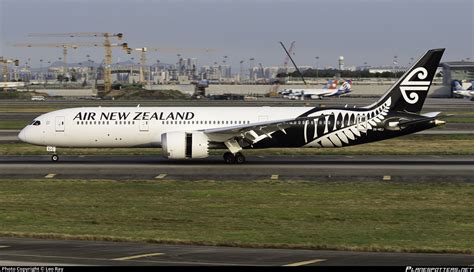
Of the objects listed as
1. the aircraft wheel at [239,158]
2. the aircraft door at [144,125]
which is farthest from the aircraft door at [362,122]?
the aircraft door at [144,125]

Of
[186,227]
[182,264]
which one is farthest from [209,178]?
[182,264]

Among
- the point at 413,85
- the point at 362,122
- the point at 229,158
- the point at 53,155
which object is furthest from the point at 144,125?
the point at 413,85

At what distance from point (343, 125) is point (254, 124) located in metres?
5.52

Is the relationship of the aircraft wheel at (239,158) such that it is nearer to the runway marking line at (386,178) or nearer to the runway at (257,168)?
the runway at (257,168)

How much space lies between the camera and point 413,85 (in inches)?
2008

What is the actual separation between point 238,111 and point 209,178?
8.93m

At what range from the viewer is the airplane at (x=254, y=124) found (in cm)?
5041

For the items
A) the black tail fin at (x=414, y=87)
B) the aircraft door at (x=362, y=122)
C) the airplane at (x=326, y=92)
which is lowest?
the airplane at (x=326, y=92)

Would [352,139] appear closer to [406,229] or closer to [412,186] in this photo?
[412,186]

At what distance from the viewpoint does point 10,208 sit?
34750 mm

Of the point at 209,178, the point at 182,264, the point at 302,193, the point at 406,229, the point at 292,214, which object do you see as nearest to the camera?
the point at 182,264

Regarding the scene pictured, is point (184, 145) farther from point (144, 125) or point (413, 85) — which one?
point (413, 85)

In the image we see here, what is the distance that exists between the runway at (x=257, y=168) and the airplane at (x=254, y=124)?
4.38 feet

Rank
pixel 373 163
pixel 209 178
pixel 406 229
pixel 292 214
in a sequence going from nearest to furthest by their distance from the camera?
pixel 406 229, pixel 292 214, pixel 209 178, pixel 373 163
